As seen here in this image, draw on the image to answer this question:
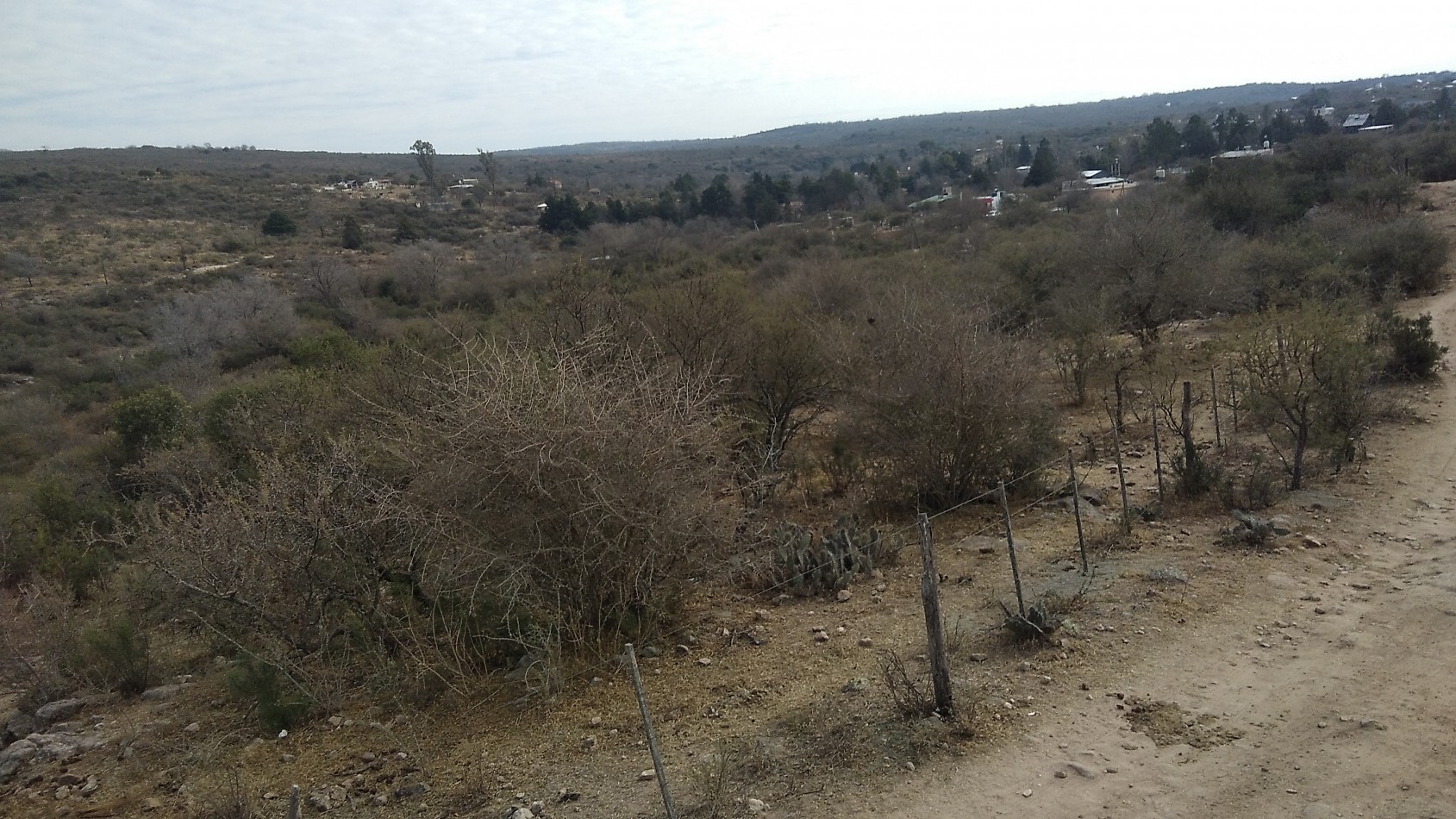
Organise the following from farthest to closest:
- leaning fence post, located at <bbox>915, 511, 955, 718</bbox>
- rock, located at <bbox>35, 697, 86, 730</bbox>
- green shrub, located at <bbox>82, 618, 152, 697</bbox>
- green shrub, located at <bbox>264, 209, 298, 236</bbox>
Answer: green shrub, located at <bbox>264, 209, 298, 236</bbox> → green shrub, located at <bbox>82, 618, 152, 697</bbox> → rock, located at <bbox>35, 697, 86, 730</bbox> → leaning fence post, located at <bbox>915, 511, 955, 718</bbox>

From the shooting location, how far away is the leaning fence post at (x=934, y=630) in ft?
17.8

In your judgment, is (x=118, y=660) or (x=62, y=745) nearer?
(x=62, y=745)

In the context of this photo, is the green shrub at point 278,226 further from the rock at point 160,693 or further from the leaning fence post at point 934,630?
the leaning fence post at point 934,630

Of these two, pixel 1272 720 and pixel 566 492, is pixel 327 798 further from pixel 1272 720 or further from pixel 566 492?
pixel 1272 720

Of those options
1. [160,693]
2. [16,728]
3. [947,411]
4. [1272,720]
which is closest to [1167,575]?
[1272,720]

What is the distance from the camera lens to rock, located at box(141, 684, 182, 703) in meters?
7.75

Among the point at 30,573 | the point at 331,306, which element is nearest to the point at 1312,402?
the point at 30,573

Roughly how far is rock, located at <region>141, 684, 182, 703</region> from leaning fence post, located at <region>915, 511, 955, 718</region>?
677 cm

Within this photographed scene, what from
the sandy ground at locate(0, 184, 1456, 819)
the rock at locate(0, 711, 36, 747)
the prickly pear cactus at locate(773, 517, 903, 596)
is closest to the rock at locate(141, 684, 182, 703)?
the sandy ground at locate(0, 184, 1456, 819)

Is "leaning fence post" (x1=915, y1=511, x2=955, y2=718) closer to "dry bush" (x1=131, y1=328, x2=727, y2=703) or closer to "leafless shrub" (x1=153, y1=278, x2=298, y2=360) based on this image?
"dry bush" (x1=131, y1=328, x2=727, y2=703)

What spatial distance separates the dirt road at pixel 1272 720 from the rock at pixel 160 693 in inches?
256

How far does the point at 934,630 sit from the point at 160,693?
6982 millimetres

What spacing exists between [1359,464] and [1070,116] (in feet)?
629

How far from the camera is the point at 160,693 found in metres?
7.82
